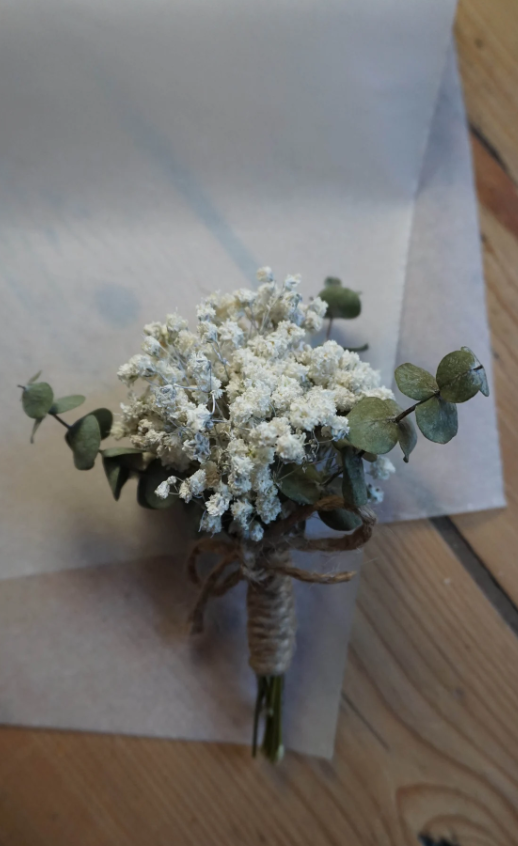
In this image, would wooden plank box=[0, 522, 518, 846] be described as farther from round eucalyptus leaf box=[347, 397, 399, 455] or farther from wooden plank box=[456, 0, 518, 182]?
wooden plank box=[456, 0, 518, 182]

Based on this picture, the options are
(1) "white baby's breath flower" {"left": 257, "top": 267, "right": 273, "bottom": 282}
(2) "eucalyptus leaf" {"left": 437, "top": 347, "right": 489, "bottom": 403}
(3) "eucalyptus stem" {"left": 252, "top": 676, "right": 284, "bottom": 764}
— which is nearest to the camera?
(2) "eucalyptus leaf" {"left": 437, "top": 347, "right": 489, "bottom": 403}

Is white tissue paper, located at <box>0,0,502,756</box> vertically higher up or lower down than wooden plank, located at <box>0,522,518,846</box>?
higher up

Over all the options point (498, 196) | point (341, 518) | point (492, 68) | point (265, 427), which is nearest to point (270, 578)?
point (341, 518)

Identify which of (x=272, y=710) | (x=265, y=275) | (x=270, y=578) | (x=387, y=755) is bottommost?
(x=387, y=755)

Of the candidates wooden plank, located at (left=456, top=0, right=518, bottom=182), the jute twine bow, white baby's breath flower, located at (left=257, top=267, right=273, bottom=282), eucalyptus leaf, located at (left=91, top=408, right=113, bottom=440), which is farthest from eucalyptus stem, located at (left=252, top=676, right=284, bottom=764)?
wooden plank, located at (left=456, top=0, right=518, bottom=182)

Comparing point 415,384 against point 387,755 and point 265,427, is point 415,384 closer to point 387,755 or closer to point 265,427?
point 265,427

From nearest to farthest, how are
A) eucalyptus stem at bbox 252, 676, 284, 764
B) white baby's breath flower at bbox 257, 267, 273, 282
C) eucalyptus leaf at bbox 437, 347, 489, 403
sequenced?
eucalyptus leaf at bbox 437, 347, 489, 403
white baby's breath flower at bbox 257, 267, 273, 282
eucalyptus stem at bbox 252, 676, 284, 764
